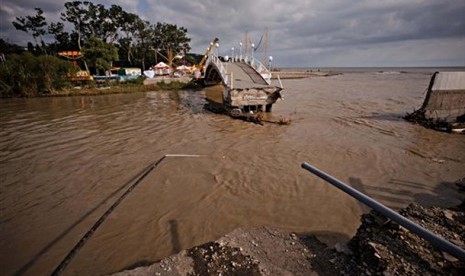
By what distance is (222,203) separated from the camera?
5258 mm

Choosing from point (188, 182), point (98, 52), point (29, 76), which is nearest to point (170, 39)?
point (98, 52)

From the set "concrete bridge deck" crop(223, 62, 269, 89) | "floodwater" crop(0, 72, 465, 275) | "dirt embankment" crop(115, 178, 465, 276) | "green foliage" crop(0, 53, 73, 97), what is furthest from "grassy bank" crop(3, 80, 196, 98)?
"dirt embankment" crop(115, 178, 465, 276)

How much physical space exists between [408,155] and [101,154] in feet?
36.7

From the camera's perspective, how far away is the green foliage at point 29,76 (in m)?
24.5

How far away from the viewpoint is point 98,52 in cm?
3378

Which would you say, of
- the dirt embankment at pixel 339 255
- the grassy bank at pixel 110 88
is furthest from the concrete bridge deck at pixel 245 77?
the grassy bank at pixel 110 88

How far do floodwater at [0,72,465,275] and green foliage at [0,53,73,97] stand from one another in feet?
55.5

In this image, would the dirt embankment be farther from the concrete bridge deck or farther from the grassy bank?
the grassy bank

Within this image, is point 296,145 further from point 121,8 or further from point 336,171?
point 121,8

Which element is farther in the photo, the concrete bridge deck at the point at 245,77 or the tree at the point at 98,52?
the tree at the point at 98,52

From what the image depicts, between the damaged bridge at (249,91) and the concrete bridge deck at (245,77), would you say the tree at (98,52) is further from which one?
the damaged bridge at (249,91)

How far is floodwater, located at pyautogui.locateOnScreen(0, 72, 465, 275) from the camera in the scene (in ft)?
13.6

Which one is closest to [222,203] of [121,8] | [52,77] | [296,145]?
[296,145]

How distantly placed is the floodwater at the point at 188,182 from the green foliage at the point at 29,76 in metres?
16.9
